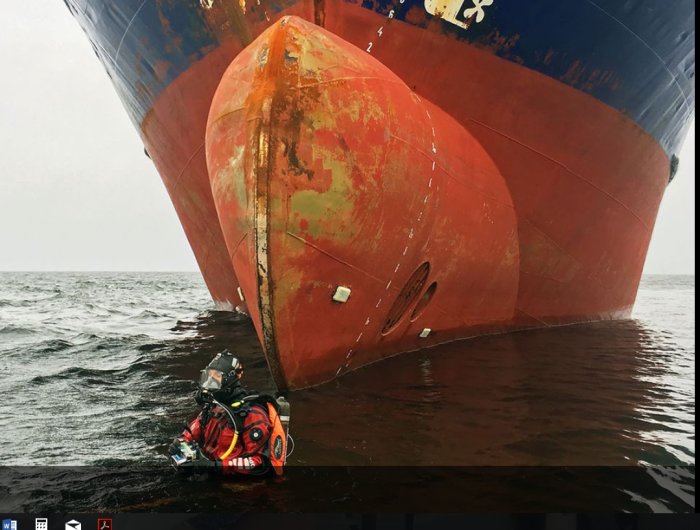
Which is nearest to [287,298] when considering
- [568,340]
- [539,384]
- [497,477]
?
[497,477]

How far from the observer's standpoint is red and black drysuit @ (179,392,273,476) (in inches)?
112

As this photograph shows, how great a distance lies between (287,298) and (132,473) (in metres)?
1.58

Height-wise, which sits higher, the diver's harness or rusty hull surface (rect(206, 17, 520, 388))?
rusty hull surface (rect(206, 17, 520, 388))

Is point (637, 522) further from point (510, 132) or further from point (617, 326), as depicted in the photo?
point (617, 326)

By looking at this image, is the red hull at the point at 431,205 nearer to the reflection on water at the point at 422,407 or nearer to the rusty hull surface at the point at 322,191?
the rusty hull surface at the point at 322,191

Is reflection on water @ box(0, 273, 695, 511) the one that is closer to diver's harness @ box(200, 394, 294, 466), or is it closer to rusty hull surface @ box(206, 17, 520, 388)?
diver's harness @ box(200, 394, 294, 466)

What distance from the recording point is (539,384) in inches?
202

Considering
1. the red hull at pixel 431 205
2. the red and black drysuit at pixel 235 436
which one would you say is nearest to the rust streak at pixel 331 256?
the red hull at pixel 431 205

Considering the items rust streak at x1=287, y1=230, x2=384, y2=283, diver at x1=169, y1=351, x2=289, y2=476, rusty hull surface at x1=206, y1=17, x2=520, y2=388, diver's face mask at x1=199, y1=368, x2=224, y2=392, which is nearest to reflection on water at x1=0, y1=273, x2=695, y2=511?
diver at x1=169, y1=351, x2=289, y2=476

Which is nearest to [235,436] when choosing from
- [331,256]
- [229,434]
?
[229,434]

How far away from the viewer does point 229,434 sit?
2.92 meters

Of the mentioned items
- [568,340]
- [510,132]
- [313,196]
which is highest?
[510,132]

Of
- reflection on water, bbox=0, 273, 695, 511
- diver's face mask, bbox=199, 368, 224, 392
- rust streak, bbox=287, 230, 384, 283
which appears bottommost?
reflection on water, bbox=0, 273, 695, 511

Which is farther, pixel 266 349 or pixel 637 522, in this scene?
pixel 266 349
